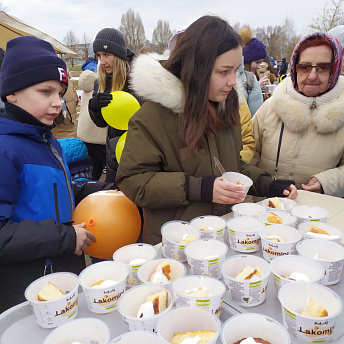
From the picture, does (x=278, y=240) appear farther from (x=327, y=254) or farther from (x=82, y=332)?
(x=82, y=332)

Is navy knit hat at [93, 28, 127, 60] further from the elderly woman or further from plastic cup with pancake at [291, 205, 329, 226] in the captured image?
plastic cup with pancake at [291, 205, 329, 226]

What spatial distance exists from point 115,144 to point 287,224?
6.37 ft

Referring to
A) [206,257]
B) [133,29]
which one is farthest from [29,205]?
[133,29]

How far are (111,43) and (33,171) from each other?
87.1 inches

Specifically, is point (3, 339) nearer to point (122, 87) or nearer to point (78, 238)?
point (78, 238)

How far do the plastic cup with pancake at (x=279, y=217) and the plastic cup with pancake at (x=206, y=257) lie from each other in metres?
0.35

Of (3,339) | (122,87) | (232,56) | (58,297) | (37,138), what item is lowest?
(3,339)

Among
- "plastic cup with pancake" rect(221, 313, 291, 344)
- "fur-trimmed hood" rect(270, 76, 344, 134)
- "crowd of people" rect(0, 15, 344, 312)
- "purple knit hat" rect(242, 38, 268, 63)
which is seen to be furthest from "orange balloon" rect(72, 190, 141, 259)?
"purple knit hat" rect(242, 38, 268, 63)

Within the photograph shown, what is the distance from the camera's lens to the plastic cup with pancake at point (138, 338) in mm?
854

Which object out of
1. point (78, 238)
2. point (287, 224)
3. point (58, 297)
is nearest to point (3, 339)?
point (58, 297)

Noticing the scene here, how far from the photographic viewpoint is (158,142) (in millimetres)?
1723

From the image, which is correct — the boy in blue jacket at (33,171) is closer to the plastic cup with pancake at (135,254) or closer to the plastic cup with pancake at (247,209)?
the plastic cup with pancake at (135,254)

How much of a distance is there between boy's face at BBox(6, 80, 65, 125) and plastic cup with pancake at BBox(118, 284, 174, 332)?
1.02 meters

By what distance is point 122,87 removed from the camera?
3225 mm
